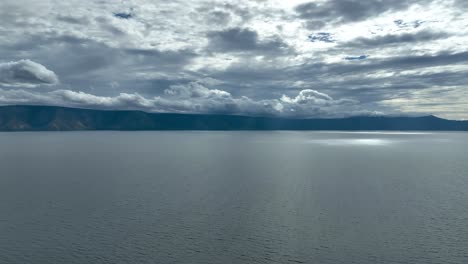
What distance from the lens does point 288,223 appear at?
153 feet

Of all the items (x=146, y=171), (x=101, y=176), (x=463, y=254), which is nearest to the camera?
(x=463, y=254)

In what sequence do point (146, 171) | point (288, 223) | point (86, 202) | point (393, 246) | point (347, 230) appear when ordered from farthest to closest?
point (146, 171) → point (86, 202) → point (288, 223) → point (347, 230) → point (393, 246)

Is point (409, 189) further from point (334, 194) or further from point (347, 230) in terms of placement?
point (347, 230)

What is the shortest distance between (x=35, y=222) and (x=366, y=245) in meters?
42.4

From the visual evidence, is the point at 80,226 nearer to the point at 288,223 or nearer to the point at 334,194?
the point at 288,223

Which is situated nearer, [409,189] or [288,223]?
[288,223]

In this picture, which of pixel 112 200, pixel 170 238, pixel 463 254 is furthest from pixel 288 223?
pixel 112 200

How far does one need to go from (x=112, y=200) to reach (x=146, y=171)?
41044 mm

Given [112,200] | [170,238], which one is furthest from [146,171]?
[170,238]

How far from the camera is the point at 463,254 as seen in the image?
117 feet

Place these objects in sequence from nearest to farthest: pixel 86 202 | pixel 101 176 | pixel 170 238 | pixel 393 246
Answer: pixel 393 246, pixel 170 238, pixel 86 202, pixel 101 176

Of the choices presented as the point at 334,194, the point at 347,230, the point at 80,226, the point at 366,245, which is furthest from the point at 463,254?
the point at 80,226

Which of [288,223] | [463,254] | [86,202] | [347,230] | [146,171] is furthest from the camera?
[146,171]

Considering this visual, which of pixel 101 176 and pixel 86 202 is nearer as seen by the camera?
pixel 86 202
